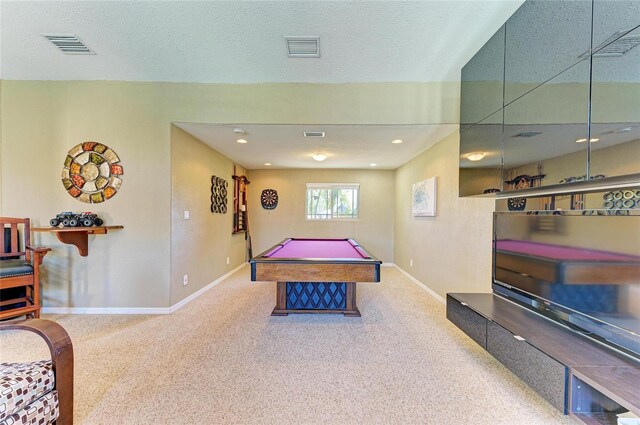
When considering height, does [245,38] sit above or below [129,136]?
above

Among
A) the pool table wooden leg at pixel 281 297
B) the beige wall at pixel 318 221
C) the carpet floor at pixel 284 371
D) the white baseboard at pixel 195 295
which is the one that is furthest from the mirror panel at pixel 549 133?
the beige wall at pixel 318 221

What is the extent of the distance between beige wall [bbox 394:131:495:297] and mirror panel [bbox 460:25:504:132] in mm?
703

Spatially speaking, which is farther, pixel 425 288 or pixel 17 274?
pixel 425 288

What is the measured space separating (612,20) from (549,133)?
60 cm

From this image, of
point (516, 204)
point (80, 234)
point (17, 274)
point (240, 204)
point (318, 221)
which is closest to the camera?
point (516, 204)

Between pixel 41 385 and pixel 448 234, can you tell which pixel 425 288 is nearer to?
pixel 448 234

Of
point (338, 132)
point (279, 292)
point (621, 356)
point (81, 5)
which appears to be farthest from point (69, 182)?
point (621, 356)

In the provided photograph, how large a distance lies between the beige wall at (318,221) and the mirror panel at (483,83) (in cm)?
341

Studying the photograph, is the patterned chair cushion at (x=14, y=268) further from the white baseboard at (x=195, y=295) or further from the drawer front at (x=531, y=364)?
the drawer front at (x=531, y=364)

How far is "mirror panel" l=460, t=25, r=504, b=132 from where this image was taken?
2.05 metres

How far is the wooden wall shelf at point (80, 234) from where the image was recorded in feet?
8.64

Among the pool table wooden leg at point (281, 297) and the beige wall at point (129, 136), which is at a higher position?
the beige wall at point (129, 136)

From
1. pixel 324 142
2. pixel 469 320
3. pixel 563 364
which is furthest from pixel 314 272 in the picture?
pixel 324 142

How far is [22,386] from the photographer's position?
3.68 feet
